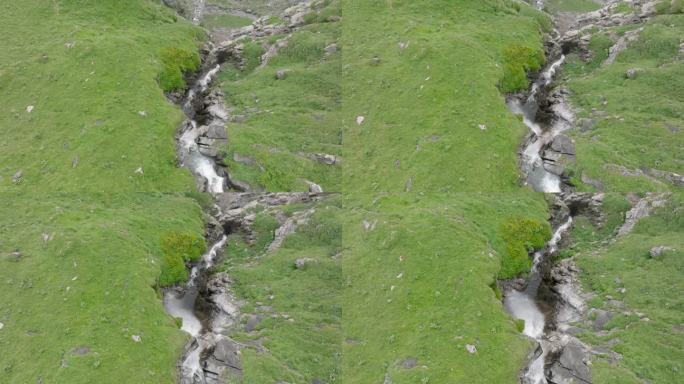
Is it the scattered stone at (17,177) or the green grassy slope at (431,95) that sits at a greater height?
the green grassy slope at (431,95)

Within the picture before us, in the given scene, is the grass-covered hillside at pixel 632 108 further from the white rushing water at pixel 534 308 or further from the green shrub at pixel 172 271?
the green shrub at pixel 172 271

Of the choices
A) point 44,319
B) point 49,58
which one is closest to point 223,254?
point 44,319

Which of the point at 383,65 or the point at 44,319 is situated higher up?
the point at 383,65

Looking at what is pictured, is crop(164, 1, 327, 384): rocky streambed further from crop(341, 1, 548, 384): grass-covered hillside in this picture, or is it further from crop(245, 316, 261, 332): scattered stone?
crop(341, 1, 548, 384): grass-covered hillside

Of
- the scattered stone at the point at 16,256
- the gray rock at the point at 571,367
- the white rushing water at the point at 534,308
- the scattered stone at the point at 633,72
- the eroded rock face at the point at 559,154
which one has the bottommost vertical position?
the white rushing water at the point at 534,308

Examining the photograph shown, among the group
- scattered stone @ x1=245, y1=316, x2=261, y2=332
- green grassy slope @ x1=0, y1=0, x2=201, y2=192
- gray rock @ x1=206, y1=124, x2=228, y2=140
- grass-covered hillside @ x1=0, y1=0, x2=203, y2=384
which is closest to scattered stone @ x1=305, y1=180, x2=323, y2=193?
gray rock @ x1=206, y1=124, x2=228, y2=140

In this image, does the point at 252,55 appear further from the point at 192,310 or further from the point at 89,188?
the point at 192,310

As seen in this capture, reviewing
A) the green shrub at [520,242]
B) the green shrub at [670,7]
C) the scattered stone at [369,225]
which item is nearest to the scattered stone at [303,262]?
the scattered stone at [369,225]

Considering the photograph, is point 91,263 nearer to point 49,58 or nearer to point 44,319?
point 44,319
